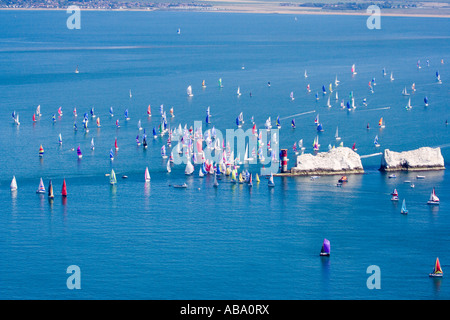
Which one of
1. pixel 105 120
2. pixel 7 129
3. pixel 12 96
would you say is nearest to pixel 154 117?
pixel 105 120

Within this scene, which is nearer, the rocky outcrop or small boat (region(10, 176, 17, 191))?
small boat (region(10, 176, 17, 191))

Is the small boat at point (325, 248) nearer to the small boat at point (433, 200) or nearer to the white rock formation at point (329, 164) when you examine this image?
the small boat at point (433, 200)

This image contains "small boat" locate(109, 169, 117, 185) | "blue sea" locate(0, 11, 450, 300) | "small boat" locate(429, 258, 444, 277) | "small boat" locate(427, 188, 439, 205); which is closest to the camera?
"blue sea" locate(0, 11, 450, 300)

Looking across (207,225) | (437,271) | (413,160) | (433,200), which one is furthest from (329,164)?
(437,271)

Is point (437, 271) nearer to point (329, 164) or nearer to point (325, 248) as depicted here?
point (325, 248)

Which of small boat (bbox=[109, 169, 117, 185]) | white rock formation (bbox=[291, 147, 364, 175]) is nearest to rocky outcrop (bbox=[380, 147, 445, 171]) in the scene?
white rock formation (bbox=[291, 147, 364, 175])

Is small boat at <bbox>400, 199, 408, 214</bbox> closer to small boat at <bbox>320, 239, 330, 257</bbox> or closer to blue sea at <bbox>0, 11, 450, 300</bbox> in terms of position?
blue sea at <bbox>0, 11, 450, 300</bbox>

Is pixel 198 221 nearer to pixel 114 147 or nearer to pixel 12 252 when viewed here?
pixel 12 252
